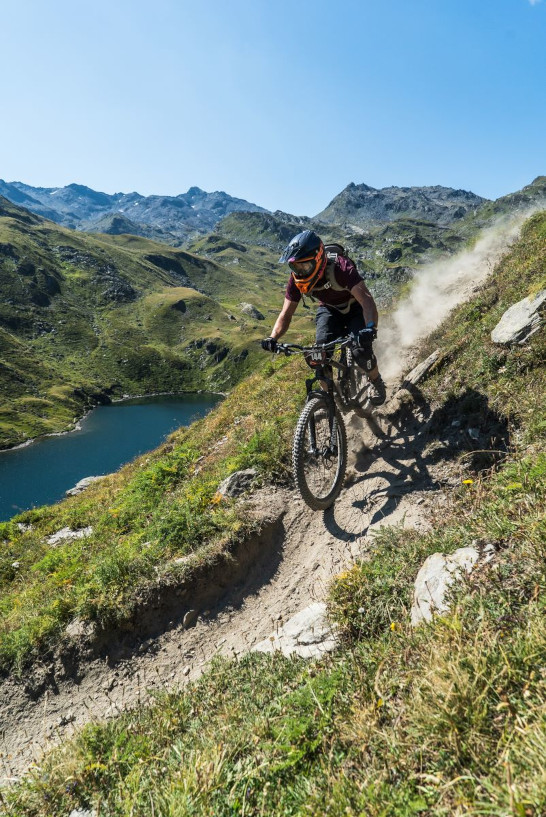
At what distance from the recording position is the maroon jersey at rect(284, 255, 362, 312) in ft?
27.1

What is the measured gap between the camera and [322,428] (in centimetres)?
838

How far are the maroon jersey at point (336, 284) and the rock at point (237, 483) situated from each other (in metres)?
4.18

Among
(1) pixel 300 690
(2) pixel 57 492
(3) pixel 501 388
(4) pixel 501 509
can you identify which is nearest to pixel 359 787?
(1) pixel 300 690

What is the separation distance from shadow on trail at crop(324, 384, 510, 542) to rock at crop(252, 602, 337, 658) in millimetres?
2115

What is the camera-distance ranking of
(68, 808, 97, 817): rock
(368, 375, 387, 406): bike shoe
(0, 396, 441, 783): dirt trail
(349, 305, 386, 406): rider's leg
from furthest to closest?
(368, 375, 387, 406): bike shoe
(349, 305, 386, 406): rider's leg
(0, 396, 441, 783): dirt trail
(68, 808, 97, 817): rock

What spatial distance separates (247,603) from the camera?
24.2ft

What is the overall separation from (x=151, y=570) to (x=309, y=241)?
23.0 ft

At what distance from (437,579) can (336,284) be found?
593 centimetres

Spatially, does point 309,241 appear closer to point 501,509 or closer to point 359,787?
point 501,509

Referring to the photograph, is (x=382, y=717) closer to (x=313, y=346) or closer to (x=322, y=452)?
(x=322, y=452)

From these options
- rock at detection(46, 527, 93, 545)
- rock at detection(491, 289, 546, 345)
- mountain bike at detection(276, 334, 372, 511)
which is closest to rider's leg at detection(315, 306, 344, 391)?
mountain bike at detection(276, 334, 372, 511)

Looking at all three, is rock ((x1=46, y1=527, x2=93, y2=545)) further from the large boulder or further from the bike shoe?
the bike shoe

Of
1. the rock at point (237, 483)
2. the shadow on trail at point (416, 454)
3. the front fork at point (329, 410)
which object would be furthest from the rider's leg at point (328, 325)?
the rock at point (237, 483)

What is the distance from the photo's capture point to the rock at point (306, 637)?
16.2 feet
